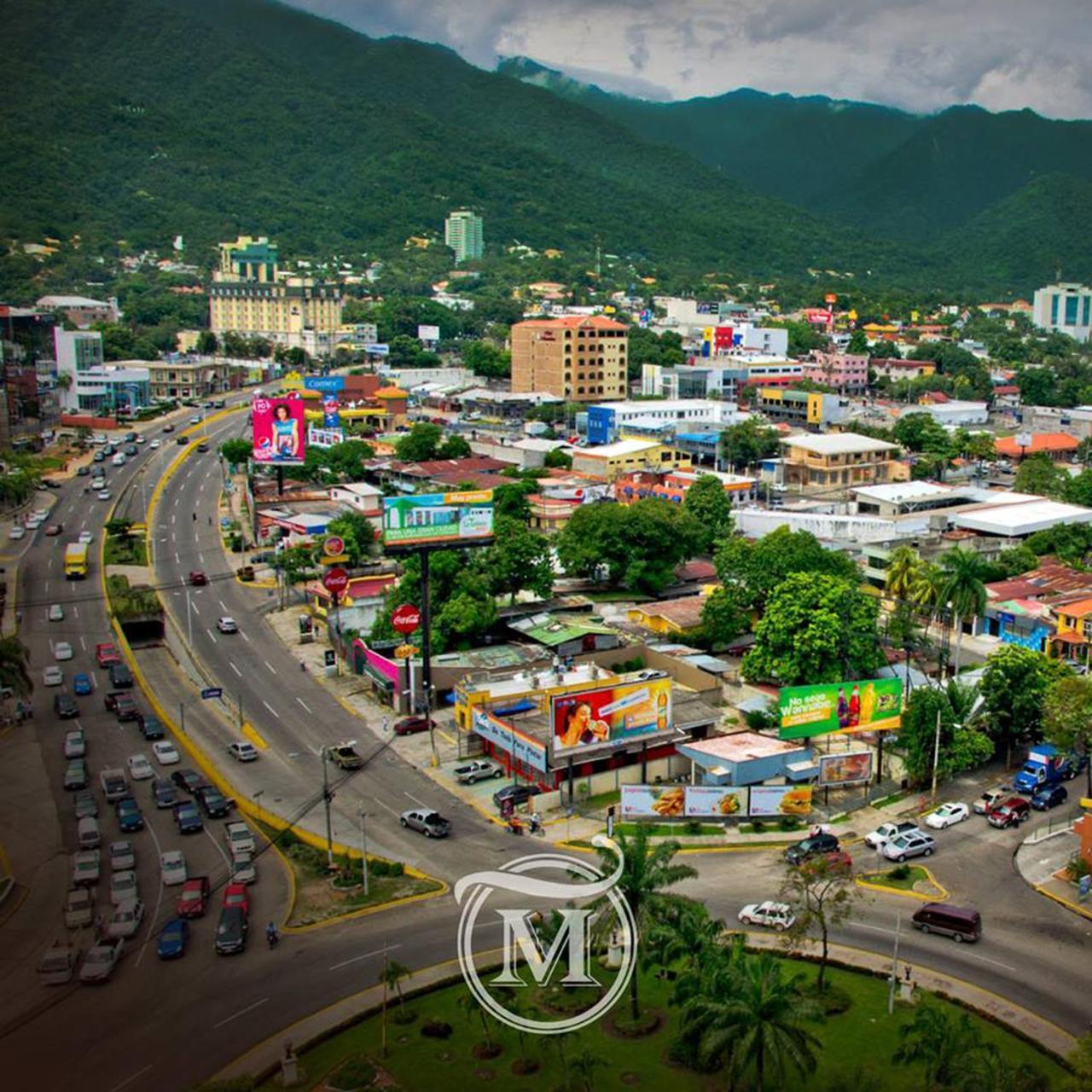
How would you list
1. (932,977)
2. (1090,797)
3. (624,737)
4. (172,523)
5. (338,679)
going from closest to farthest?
(932,977), (1090,797), (624,737), (338,679), (172,523)

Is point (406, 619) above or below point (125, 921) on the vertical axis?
above

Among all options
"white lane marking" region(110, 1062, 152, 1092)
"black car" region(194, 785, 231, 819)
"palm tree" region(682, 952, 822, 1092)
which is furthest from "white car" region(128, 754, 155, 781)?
"palm tree" region(682, 952, 822, 1092)

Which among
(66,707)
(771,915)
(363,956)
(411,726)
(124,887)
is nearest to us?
(363,956)

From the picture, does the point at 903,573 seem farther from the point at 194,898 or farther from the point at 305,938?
the point at 194,898

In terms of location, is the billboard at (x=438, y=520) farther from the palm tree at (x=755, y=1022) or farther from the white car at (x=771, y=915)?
the palm tree at (x=755, y=1022)

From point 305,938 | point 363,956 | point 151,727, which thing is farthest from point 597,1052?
point 151,727

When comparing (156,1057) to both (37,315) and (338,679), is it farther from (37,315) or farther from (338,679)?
(37,315)

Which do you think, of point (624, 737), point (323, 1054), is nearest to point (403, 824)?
point (624, 737)

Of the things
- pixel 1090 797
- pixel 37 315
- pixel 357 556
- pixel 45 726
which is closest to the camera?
pixel 1090 797
